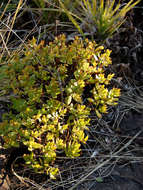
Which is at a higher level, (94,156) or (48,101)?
(48,101)

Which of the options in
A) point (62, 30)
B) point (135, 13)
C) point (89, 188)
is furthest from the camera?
point (135, 13)

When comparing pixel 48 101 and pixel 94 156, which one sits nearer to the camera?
pixel 48 101

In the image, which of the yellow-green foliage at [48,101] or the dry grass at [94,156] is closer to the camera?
the yellow-green foliage at [48,101]

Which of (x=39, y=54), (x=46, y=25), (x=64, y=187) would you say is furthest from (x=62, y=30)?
(x=64, y=187)

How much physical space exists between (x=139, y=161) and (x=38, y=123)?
902 mm

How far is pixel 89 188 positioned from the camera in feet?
5.20

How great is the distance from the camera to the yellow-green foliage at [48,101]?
1.45m

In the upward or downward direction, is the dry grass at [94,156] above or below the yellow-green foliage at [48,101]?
below

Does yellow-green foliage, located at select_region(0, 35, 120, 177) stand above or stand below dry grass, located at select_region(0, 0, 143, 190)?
above

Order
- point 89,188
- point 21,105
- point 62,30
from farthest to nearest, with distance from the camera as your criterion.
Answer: point 62,30 → point 89,188 → point 21,105

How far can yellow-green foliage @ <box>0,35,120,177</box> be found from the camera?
145cm

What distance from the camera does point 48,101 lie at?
1530 mm

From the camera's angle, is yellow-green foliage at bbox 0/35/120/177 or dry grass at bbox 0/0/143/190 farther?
dry grass at bbox 0/0/143/190

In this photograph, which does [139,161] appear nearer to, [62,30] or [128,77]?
[128,77]
